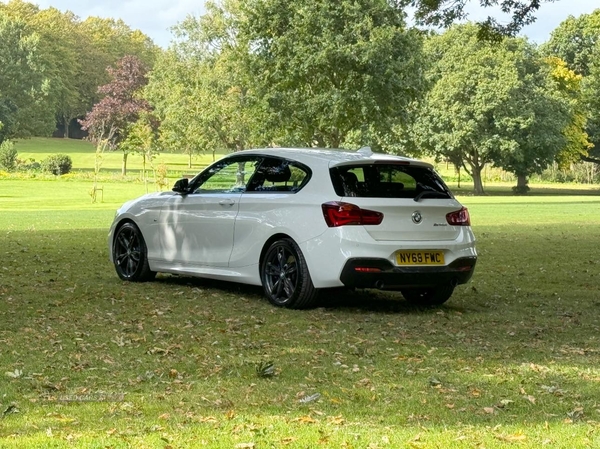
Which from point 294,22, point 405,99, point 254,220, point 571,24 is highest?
point 571,24

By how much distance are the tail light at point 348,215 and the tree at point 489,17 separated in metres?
11.3

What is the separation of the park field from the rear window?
1.25 m

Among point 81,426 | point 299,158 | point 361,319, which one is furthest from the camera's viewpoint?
point 299,158

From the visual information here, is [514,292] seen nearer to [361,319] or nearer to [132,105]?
[361,319]

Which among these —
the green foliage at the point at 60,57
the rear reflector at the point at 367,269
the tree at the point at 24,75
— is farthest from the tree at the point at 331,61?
the tree at the point at 24,75

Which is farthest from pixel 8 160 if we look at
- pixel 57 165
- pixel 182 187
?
pixel 182 187

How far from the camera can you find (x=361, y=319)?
991 cm

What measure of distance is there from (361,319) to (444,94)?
5789 centimetres

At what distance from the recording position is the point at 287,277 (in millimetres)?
10531

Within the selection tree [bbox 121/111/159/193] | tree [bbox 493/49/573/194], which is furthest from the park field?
tree [bbox 493/49/573/194]

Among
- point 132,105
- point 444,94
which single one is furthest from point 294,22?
point 132,105

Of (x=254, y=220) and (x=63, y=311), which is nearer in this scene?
(x=63, y=311)

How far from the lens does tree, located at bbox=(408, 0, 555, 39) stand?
20.3 metres

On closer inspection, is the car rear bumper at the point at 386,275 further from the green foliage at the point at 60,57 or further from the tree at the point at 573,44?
the green foliage at the point at 60,57
